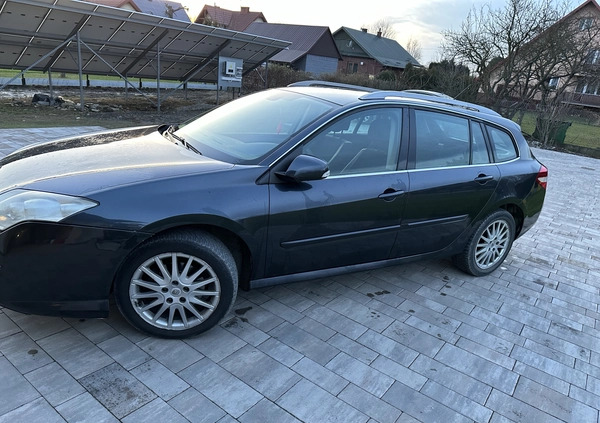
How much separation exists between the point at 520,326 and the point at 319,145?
2226 mm

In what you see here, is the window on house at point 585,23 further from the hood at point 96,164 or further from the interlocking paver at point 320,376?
the interlocking paver at point 320,376

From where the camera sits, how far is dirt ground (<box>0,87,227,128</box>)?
34.7 feet

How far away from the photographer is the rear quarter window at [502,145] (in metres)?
4.13

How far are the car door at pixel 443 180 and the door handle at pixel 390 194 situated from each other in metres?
0.15

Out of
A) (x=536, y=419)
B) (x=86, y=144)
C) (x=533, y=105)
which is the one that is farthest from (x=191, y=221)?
(x=533, y=105)

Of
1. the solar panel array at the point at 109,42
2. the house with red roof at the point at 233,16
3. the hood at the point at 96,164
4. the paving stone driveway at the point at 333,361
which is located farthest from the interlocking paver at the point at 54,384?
the house with red roof at the point at 233,16

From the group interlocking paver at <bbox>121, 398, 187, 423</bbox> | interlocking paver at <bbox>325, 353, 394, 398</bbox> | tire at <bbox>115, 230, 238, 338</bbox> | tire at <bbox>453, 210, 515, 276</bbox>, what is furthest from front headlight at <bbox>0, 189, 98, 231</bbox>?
tire at <bbox>453, 210, 515, 276</bbox>

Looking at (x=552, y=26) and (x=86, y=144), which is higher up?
(x=552, y=26)

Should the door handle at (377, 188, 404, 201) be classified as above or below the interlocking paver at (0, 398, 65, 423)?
above

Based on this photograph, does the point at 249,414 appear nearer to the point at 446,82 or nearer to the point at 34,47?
the point at 34,47

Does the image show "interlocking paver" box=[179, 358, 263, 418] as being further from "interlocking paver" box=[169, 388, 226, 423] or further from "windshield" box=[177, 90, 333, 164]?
"windshield" box=[177, 90, 333, 164]

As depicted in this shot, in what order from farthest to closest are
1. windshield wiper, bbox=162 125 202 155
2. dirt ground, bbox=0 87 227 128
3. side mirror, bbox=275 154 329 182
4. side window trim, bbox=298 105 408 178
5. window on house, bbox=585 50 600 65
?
window on house, bbox=585 50 600 65 → dirt ground, bbox=0 87 227 128 → windshield wiper, bbox=162 125 202 155 → side window trim, bbox=298 105 408 178 → side mirror, bbox=275 154 329 182

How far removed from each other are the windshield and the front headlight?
3.23ft

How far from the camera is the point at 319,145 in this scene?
3074 mm
